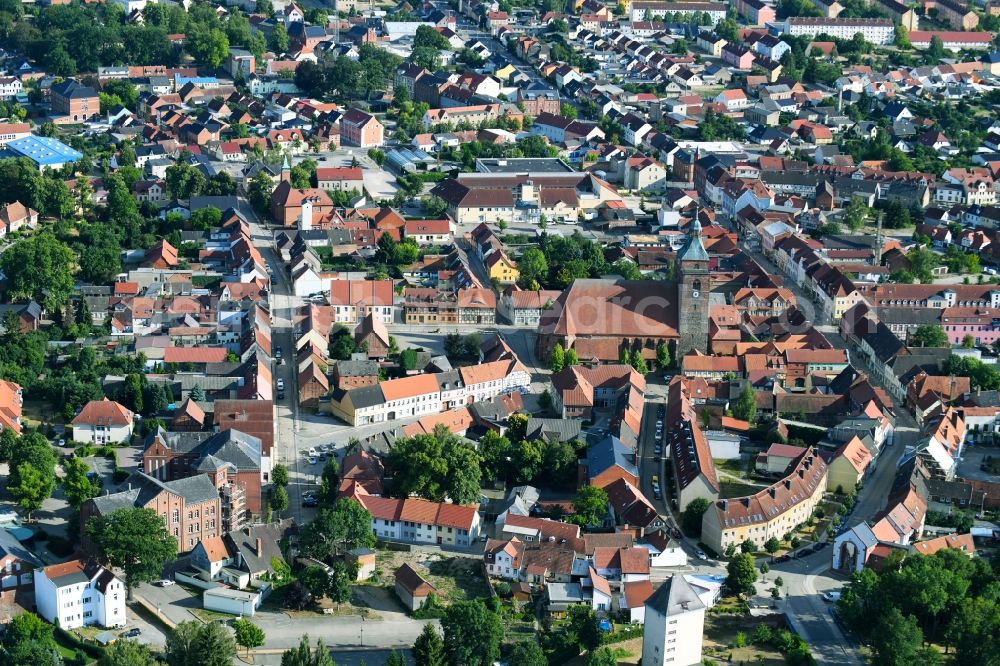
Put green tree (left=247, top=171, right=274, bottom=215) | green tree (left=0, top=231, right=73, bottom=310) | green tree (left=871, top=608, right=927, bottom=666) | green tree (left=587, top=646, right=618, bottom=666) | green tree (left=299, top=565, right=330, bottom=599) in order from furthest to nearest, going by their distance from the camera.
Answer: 1. green tree (left=247, top=171, right=274, bottom=215)
2. green tree (left=0, top=231, right=73, bottom=310)
3. green tree (left=299, top=565, right=330, bottom=599)
4. green tree (left=871, top=608, right=927, bottom=666)
5. green tree (left=587, top=646, right=618, bottom=666)

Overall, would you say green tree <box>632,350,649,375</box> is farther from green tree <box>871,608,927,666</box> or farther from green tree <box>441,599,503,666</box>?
green tree <box>441,599,503,666</box>

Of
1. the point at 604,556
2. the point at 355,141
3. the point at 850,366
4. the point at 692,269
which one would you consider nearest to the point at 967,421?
the point at 850,366

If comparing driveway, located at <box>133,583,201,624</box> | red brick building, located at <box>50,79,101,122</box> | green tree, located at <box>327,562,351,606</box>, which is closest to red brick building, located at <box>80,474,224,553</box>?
driveway, located at <box>133,583,201,624</box>

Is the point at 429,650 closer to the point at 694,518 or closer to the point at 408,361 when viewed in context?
the point at 694,518

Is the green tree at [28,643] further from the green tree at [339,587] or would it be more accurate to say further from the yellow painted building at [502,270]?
the yellow painted building at [502,270]

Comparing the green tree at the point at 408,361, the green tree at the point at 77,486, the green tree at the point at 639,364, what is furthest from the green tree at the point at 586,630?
the green tree at the point at 639,364

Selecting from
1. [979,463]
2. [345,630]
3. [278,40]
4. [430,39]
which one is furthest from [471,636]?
[278,40]
